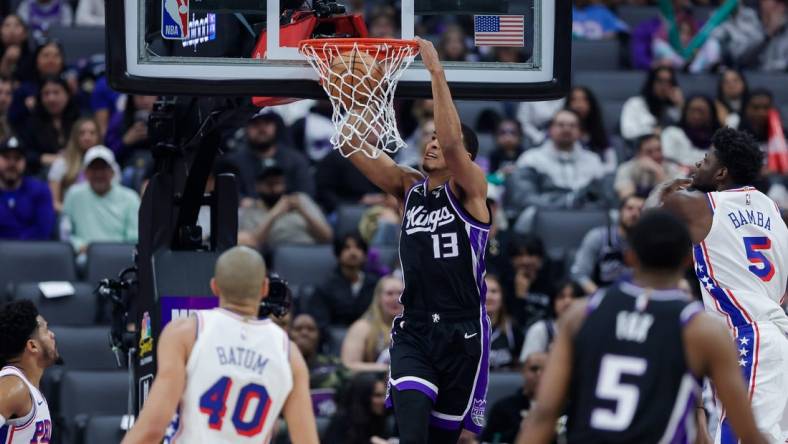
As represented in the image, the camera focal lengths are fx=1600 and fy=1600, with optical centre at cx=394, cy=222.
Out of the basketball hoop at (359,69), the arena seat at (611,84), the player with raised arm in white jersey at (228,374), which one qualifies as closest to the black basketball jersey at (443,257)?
the basketball hoop at (359,69)

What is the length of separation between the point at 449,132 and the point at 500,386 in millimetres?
3934

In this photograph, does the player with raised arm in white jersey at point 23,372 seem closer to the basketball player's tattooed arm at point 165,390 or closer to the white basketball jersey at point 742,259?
the basketball player's tattooed arm at point 165,390

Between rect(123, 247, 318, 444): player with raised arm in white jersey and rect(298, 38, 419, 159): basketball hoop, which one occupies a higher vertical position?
rect(298, 38, 419, 159): basketball hoop

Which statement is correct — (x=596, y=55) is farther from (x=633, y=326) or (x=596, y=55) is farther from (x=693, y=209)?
(x=633, y=326)

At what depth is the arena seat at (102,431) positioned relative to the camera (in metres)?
10.4

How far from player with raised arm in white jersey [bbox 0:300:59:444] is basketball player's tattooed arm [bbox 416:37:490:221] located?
226 centimetres

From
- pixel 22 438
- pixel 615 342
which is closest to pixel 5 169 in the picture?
pixel 22 438

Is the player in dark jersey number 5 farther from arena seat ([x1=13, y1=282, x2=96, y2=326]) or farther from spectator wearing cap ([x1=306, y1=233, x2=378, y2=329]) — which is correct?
arena seat ([x1=13, y1=282, x2=96, y2=326])

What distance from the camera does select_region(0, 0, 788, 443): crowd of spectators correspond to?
11586mm

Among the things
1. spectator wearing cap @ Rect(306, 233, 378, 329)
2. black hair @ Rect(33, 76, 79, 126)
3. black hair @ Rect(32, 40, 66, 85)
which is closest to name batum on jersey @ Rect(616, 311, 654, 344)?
spectator wearing cap @ Rect(306, 233, 378, 329)

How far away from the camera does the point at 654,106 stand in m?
14.7

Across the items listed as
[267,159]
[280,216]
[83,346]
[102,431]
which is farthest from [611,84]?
[102,431]

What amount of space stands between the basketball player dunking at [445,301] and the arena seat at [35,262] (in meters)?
4.64

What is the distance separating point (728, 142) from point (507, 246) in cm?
449
